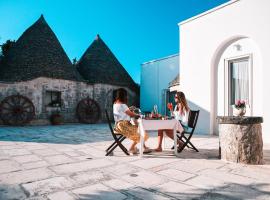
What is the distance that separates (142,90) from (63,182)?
46.9 feet

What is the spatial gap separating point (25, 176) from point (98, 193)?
1.33 m

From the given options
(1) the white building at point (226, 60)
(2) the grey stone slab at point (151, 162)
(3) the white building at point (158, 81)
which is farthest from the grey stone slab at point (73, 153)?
(3) the white building at point (158, 81)

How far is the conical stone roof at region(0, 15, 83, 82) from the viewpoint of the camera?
43.5 ft

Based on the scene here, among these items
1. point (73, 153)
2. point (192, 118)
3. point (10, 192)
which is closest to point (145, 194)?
point (10, 192)

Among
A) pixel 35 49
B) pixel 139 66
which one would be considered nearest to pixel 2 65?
pixel 35 49

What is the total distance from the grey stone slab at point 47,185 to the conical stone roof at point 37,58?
11.5m

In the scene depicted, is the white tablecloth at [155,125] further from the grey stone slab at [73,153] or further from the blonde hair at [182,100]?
the grey stone slab at [73,153]

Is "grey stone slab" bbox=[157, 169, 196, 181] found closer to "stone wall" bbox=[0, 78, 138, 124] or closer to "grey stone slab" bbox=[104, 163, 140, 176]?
→ "grey stone slab" bbox=[104, 163, 140, 176]

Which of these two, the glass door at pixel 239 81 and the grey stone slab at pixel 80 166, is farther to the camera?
Answer: the glass door at pixel 239 81

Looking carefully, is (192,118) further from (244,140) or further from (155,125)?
(244,140)

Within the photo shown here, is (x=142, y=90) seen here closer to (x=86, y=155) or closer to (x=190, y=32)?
(x=190, y=32)

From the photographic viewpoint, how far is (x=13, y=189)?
2.67m

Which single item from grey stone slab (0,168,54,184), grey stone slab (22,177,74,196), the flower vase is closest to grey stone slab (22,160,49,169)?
grey stone slab (0,168,54,184)

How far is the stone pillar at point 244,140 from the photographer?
385 centimetres
